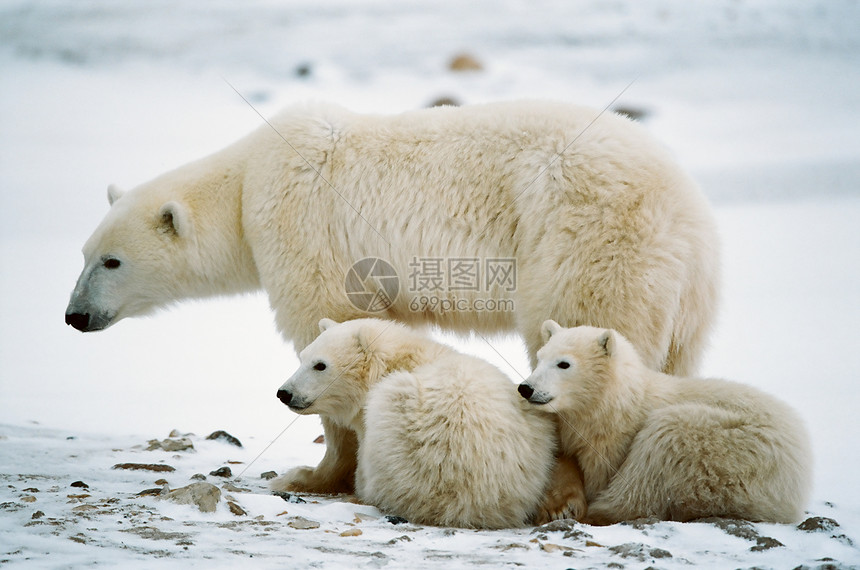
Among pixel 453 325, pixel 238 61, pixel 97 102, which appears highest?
pixel 238 61

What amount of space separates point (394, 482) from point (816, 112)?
16.5 meters

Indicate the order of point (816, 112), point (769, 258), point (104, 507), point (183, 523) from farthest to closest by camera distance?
1. point (816, 112)
2. point (769, 258)
3. point (104, 507)
4. point (183, 523)

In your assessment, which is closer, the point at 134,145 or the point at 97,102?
the point at 134,145

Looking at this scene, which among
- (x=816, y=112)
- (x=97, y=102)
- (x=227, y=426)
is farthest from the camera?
(x=97, y=102)

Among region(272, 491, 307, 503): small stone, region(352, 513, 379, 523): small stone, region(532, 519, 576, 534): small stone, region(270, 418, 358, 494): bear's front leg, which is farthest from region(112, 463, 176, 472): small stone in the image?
region(532, 519, 576, 534): small stone

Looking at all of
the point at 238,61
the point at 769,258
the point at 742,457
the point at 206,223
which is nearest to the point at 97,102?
the point at 238,61

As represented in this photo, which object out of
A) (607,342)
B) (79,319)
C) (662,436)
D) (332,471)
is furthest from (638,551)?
(79,319)

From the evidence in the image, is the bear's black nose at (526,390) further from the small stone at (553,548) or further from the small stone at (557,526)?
the small stone at (553,548)

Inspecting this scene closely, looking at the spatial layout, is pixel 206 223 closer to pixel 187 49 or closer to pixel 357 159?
pixel 357 159

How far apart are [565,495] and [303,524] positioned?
3.83 feet

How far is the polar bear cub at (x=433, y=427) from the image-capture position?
3.86 m

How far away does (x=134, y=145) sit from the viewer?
54.0 feet

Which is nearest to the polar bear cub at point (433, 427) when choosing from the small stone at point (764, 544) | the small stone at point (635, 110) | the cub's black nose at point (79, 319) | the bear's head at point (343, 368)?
the bear's head at point (343, 368)

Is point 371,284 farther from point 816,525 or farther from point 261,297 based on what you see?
point 261,297
